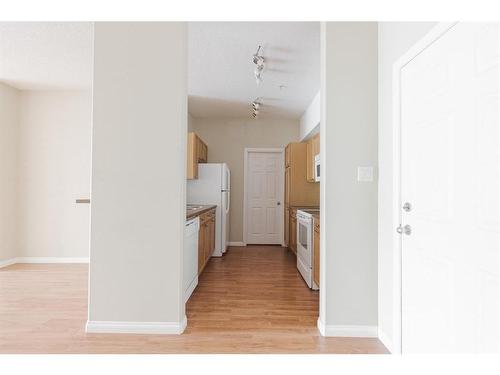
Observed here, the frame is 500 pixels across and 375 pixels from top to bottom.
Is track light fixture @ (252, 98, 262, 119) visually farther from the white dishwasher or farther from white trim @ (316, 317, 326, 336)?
white trim @ (316, 317, 326, 336)

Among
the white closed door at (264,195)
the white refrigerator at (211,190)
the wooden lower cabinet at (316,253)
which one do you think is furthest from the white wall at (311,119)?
the wooden lower cabinet at (316,253)

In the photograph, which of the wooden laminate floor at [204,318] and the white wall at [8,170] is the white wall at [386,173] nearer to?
the wooden laminate floor at [204,318]

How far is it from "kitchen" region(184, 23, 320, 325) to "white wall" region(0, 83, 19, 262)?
255 cm

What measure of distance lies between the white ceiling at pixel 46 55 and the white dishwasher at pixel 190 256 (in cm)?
218

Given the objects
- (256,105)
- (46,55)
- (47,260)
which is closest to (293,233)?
(256,105)

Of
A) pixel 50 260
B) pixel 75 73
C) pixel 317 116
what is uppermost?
pixel 75 73

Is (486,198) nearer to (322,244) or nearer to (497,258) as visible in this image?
(497,258)

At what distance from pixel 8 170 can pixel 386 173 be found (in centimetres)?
500

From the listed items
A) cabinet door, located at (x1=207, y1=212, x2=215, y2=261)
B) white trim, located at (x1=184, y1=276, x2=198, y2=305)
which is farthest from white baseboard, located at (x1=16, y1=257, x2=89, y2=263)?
white trim, located at (x1=184, y1=276, x2=198, y2=305)

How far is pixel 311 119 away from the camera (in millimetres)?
5000

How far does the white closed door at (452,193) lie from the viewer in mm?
1253

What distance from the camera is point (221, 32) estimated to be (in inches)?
116
